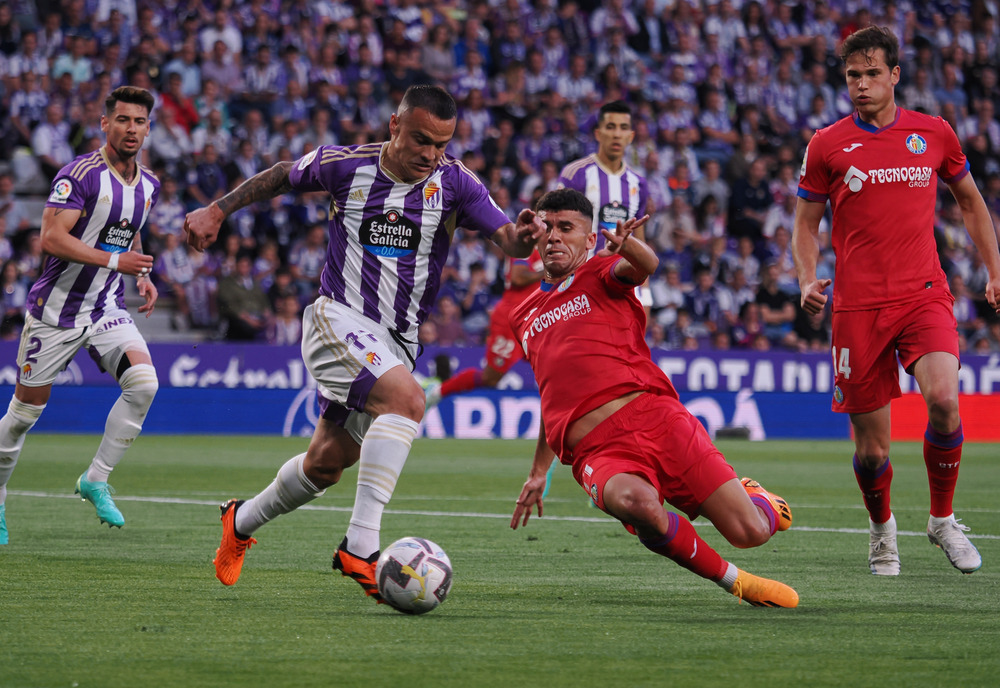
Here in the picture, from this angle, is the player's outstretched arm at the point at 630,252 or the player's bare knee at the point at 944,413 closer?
the player's outstretched arm at the point at 630,252

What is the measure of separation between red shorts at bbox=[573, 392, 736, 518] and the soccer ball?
2.33 feet

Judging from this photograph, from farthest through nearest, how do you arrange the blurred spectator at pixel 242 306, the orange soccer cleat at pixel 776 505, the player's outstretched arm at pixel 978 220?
the blurred spectator at pixel 242 306, the player's outstretched arm at pixel 978 220, the orange soccer cleat at pixel 776 505

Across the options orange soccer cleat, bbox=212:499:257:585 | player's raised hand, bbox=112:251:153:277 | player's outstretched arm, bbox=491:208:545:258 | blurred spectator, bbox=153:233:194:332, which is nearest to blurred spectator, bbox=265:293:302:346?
blurred spectator, bbox=153:233:194:332

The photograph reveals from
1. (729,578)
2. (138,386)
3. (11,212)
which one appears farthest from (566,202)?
(11,212)

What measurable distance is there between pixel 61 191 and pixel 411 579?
426cm

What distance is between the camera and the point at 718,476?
5.32m

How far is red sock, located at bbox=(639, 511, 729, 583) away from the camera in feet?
16.8

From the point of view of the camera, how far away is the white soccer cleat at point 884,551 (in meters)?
6.35

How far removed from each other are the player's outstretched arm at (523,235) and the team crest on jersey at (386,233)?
0.44 metres

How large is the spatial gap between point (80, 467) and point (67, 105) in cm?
766

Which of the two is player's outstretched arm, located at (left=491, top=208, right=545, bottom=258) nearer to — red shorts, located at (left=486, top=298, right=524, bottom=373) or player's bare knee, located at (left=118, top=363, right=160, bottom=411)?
player's bare knee, located at (left=118, top=363, right=160, bottom=411)

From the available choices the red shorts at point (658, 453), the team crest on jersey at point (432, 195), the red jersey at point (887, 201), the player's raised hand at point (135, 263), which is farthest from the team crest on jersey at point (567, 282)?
the player's raised hand at point (135, 263)

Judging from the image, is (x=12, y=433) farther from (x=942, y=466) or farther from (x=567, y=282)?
(x=942, y=466)

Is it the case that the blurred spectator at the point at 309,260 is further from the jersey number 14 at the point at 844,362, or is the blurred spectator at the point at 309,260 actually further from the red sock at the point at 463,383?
the jersey number 14 at the point at 844,362
